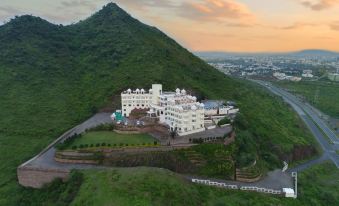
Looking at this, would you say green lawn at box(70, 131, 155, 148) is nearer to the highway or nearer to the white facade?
the white facade

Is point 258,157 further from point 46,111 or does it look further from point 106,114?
point 46,111

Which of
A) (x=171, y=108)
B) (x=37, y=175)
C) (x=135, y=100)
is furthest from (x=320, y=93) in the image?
(x=37, y=175)

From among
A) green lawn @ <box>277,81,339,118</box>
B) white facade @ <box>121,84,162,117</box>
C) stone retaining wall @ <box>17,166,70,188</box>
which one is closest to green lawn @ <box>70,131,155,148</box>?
stone retaining wall @ <box>17,166,70,188</box>

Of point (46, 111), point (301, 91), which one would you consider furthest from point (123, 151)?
point (301, 91)

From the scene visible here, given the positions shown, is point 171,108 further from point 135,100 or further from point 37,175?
point 37,175

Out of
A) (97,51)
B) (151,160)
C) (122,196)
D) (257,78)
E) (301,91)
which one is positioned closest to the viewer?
(122,196)

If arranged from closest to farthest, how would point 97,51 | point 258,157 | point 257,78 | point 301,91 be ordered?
point 258,157 < point 97,51 < point 301,91 < point 257,78
